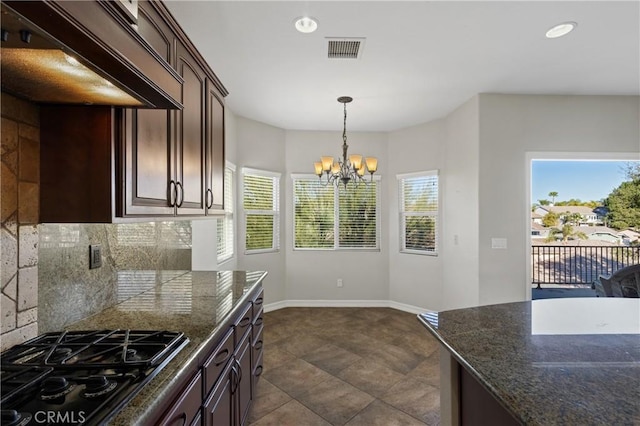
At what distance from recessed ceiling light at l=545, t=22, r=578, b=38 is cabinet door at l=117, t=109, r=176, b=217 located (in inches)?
109

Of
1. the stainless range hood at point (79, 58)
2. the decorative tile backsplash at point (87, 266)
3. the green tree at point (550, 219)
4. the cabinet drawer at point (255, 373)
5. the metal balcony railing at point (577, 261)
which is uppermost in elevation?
the stainless range hood at point (79, 58)

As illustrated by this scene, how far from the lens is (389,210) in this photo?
4910mm

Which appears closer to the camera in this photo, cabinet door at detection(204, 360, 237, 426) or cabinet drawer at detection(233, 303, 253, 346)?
cabinet door at detection(204, 360, 237, 426)

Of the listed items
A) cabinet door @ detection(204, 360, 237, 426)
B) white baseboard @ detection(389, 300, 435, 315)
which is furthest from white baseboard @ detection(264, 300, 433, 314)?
cabinet door @ detection(204, 360, 237, 426)

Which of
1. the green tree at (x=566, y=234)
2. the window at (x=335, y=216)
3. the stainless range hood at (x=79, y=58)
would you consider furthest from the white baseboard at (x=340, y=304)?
the stainless range hood at (x=79, y=58)

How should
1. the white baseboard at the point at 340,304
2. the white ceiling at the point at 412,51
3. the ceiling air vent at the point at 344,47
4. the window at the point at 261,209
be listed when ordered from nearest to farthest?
the white ceiling at the point at 412,51 < the ceiling air vent at the point at 344,47 < the window at the point at 261,209 < the white baseboard at the point at 340,304

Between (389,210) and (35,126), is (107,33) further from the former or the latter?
(389,210)

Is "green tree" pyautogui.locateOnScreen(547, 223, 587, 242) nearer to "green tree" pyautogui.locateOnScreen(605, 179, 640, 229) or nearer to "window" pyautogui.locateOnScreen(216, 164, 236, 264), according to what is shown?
"green tree" pyautogui.locateOnScreen(605, 179, 640, 229)

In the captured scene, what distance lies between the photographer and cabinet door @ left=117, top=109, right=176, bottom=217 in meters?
1.26

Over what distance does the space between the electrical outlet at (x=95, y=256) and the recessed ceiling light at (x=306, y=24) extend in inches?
76.0

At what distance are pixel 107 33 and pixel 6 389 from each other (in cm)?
104

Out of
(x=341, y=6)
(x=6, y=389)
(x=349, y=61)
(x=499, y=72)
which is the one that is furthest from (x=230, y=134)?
(x=6, y=389)

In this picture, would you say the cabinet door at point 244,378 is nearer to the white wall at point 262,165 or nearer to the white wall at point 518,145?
the white wall at point 262,165

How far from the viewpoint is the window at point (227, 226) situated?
377 centimetres
